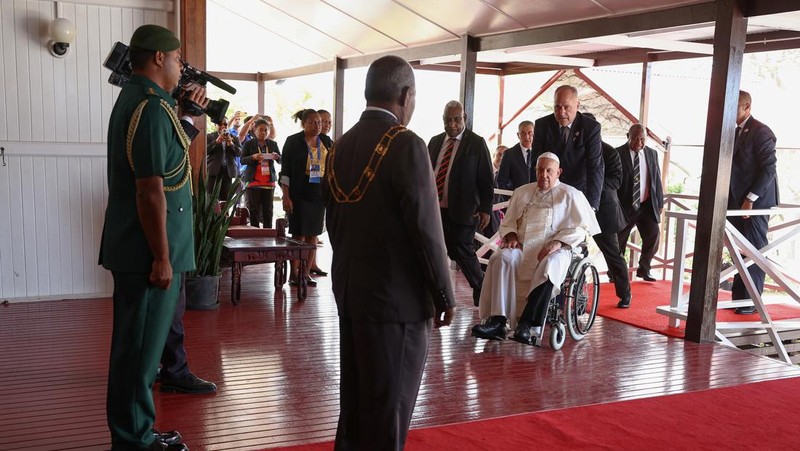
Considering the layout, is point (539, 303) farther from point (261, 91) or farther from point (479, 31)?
point (261, 91)

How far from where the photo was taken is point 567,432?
11.4 ft

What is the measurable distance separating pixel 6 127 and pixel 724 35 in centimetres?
496

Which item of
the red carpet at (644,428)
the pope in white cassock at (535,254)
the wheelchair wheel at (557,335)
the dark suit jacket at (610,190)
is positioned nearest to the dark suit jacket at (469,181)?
the pope in white cassock at (535,254)

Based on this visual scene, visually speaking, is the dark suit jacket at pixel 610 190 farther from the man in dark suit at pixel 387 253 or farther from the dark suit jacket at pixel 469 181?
the man in dark suit at pixel 387 253

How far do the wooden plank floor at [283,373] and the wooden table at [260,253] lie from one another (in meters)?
0.18

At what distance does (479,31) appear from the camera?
23.7 ft

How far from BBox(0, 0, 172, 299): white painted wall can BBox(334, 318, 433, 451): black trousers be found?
13.0ft

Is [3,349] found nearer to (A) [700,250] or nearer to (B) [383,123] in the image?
(B) [383,123]

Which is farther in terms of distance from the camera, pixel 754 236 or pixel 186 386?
pixel 754 236

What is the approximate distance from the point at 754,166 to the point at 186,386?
491 cm

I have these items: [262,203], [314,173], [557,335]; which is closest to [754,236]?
[557,335]

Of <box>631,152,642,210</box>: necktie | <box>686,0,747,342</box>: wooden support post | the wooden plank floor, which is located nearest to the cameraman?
the wooden plank floor

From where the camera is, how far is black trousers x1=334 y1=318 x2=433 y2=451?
7.74 ft

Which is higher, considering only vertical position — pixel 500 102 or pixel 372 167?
pixel 500 102
